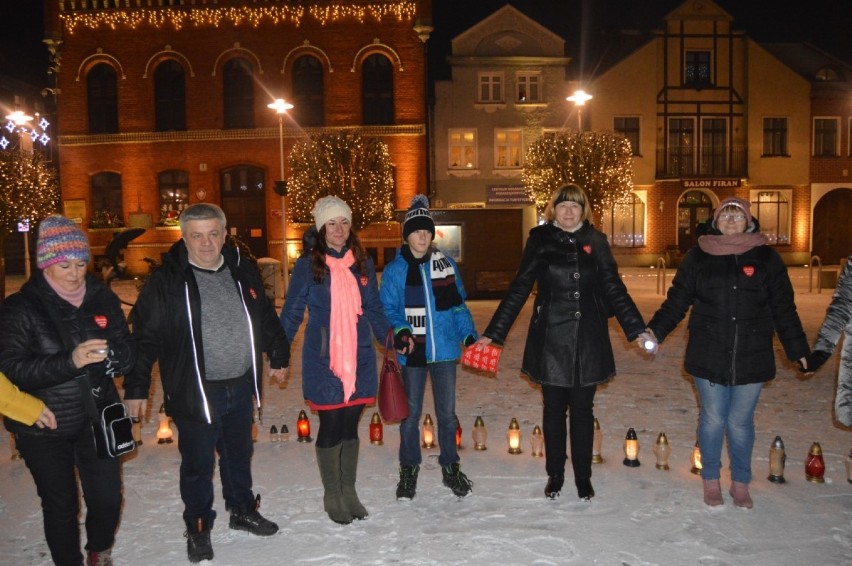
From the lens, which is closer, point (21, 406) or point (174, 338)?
point (21, 406)

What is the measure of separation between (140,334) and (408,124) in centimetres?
2530

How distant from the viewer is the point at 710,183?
3094 centimetres

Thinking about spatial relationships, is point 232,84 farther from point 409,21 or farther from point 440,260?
point 440,260

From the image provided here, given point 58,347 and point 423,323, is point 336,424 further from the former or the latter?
point 58,347

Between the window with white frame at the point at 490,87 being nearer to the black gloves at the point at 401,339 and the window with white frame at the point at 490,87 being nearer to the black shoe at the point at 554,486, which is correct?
the black gloves at the point at 401,339

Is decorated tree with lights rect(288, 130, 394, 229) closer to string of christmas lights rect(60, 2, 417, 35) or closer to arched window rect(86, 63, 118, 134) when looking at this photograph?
string of christmas lights rect(60, 2, 417, 35)

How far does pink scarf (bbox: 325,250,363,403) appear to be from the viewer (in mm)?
4660

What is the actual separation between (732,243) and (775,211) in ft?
99.7

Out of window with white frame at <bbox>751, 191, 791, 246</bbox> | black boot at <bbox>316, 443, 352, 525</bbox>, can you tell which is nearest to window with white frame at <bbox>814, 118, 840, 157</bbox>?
window with white frame at <bbox>751, 191, 791, 246</bbox>

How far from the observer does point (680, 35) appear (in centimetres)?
3114

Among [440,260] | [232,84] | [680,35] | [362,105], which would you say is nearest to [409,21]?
[362,105]

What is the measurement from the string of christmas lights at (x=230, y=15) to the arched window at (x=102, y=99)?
71.0 inches

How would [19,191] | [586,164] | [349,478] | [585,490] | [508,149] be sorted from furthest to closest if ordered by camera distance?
[508,149] → [586,164] → [19,191] → [585,490] → [349,478]

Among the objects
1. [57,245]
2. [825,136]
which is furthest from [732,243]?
[825,136]
